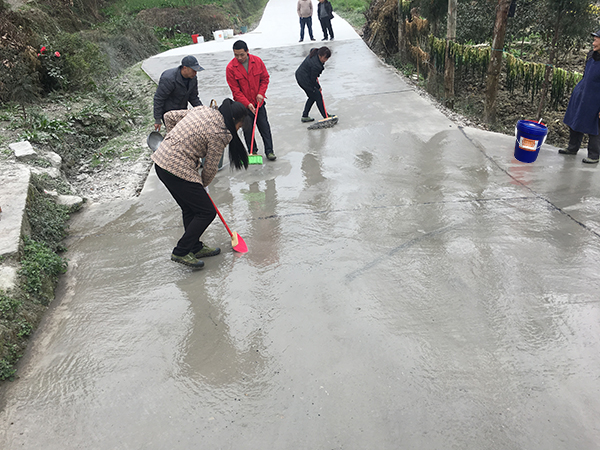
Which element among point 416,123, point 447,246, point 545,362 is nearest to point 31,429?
point 545,362

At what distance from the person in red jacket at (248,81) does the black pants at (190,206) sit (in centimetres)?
201

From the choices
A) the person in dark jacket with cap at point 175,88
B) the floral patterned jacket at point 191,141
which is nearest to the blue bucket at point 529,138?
the floral patterned jacket at point 191,141

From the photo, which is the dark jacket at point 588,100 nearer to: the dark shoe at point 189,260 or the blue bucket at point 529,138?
the blue bucket at point 529,138

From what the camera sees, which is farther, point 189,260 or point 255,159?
point 255,159

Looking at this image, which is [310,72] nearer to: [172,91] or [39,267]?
[172,91]

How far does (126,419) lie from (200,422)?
17.0 inches

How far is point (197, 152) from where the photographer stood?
11.1 ft

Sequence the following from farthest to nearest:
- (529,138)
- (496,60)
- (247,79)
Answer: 1. (496,60)
2. (247,79)
3. (529,138)

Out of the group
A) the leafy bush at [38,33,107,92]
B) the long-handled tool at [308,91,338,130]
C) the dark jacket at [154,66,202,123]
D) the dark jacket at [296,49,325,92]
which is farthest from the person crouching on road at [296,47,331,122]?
the leafy bush at [38,33,107,92]

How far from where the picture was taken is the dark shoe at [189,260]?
3.64m

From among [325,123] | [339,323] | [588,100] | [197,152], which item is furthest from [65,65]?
[588,100]

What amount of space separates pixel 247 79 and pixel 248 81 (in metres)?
0.03

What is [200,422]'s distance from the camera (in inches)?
92.1

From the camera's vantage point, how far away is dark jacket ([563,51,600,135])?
491 centimetres
